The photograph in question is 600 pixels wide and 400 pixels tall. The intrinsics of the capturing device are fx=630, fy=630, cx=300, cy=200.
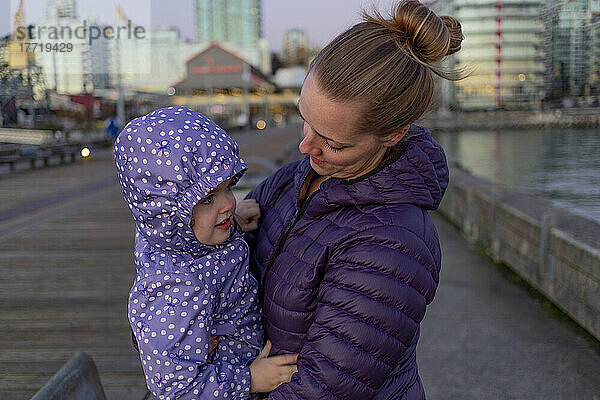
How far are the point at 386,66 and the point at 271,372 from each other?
0.75 metres

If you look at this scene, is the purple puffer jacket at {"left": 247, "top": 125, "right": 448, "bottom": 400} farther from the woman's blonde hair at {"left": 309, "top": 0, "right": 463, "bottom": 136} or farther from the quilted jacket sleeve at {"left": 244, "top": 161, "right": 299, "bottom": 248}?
the quilted jacket sleeve at {"left": 244, "top": 161, "right": 299, "bottom": 248}

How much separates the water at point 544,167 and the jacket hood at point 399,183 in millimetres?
7664

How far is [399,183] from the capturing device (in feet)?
4.60

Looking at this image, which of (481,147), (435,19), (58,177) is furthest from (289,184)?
(481,147)

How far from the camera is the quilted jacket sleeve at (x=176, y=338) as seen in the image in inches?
55.0

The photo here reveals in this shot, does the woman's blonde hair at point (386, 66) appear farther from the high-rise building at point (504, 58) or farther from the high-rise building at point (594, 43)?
the high-rise building at point (504, 58)

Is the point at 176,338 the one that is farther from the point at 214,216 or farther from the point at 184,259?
the point at 214,216

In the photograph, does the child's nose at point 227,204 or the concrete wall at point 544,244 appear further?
the concrete wall at point 544,244

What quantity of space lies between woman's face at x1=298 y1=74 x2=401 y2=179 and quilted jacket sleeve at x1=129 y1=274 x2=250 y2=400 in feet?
1.36

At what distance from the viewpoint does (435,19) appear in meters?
1.42

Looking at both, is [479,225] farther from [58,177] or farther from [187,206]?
[58,177]

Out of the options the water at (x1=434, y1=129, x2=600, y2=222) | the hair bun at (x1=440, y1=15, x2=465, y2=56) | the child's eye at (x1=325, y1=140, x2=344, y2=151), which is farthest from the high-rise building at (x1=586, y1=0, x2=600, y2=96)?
the child's eye at (x1=325, y1=140, x2=344, y2=151)

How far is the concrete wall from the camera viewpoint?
446cm

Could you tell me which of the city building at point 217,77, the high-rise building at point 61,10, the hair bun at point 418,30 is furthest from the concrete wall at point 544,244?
the city building at point 217,77
